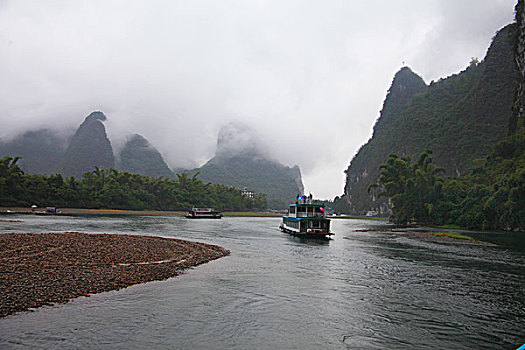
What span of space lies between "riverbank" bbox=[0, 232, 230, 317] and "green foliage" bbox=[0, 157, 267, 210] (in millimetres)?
94548

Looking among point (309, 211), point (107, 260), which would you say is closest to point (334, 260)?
point (107, 260)

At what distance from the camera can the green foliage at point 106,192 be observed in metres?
112

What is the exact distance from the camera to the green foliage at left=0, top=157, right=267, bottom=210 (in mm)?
111688

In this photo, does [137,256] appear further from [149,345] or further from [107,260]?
[149,345]

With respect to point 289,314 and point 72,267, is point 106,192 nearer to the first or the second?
point 72,267

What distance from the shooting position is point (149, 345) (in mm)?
12000

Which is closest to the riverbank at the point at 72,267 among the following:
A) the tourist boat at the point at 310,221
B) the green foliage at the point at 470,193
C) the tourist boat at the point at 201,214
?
the tourist boat at the point at 310,221

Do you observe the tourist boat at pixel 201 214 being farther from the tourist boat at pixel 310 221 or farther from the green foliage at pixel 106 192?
the tourist boat at pixel 310 221

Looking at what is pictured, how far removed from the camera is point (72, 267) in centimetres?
2184

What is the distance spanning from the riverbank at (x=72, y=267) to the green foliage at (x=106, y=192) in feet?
310

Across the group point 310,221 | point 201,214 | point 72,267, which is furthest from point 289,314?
point 201,214

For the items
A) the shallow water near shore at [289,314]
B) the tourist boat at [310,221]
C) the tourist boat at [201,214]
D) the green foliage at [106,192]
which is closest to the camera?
the shallow water near shore at [289,314]

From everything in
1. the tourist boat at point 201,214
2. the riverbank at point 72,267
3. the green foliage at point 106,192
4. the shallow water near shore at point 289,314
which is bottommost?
the shallow water near shore at point 289,314

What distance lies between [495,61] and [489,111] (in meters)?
26.5
